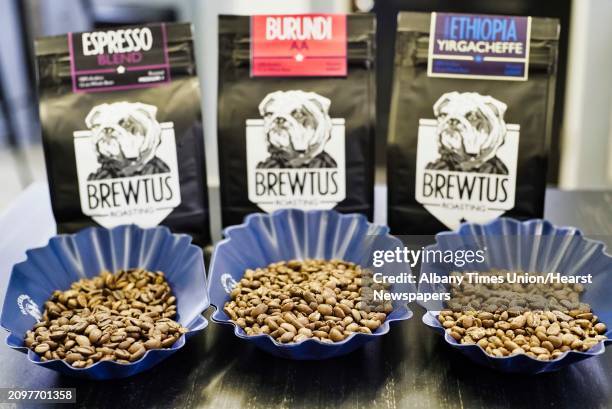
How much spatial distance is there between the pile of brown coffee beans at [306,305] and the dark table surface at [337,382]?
5 centimetres

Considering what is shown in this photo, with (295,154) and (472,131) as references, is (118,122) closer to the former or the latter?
(295,154)

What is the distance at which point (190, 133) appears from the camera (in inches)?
47.9

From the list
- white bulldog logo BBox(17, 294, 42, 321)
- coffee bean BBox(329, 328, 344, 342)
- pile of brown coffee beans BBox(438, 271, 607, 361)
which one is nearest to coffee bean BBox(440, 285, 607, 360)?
pile of brown coffee beans BBox(438, 271, 607, 361)

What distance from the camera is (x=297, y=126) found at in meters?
1.21

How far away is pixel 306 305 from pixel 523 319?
27 cm

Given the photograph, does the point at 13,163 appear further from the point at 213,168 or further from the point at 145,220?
the point at 145,220

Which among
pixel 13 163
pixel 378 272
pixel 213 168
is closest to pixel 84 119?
pixel 378 272

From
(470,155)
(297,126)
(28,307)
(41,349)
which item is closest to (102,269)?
(28,307)

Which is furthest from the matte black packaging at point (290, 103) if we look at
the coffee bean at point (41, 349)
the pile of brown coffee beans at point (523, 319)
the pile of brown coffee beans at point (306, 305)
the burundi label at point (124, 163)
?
the coffee bean at point (41, 349)

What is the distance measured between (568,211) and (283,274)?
628 millimetres

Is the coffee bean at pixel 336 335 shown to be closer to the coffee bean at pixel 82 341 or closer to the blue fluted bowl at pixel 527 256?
the blue fluted bowl at pixel 527 256

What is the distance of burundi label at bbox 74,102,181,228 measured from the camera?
1.19 m

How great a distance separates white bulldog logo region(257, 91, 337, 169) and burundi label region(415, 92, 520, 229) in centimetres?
16

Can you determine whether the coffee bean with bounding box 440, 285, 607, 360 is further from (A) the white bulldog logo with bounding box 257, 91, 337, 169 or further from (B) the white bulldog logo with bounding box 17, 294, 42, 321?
(B) the white bulldog logo with bounding box 17, 294, 42, 321
